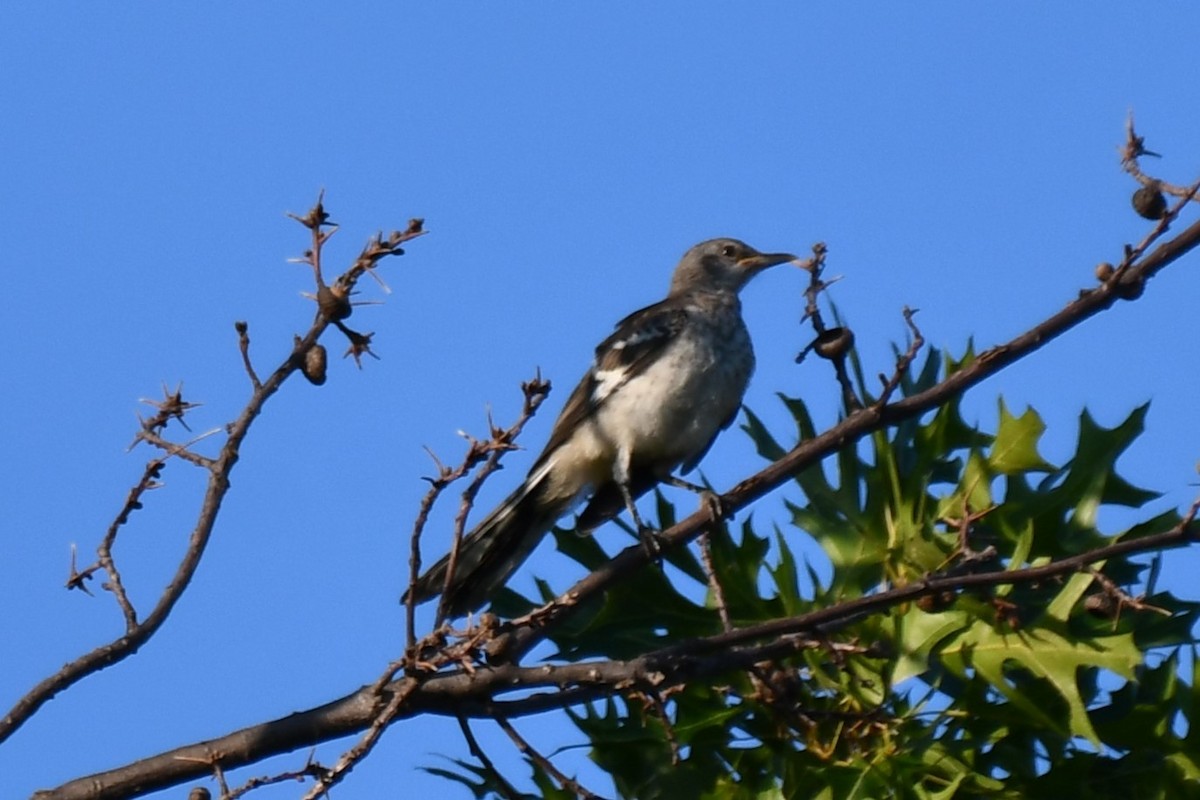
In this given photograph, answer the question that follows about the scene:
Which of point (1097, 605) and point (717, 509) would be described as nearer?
point (1097, 605)

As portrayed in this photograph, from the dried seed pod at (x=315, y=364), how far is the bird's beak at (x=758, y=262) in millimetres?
5099

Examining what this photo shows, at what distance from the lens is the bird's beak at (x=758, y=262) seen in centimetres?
902

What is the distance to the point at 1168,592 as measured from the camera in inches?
219

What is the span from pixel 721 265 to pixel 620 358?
1.50 metres

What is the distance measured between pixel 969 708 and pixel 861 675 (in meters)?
0.35

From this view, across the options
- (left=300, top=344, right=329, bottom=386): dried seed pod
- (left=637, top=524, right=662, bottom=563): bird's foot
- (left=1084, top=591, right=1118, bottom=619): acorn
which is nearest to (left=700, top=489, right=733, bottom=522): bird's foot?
(left=637, top=524, right=662, bottom=563): bird's foot

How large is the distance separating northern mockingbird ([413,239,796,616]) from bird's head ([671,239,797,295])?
0.55m

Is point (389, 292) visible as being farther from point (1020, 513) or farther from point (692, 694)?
point (1020, 513)

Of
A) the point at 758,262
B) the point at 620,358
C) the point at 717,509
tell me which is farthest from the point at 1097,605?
the point at 758,262

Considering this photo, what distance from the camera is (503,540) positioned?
21.8ft

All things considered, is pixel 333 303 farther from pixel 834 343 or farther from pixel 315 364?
pixel 834 343

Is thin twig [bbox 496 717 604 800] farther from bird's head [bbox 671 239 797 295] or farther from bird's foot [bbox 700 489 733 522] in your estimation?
bird's head [bbox 671 239 797 295]

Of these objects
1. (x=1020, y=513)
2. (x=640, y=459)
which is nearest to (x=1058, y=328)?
(x=1020, y=513)

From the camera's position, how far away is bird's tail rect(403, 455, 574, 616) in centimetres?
634
